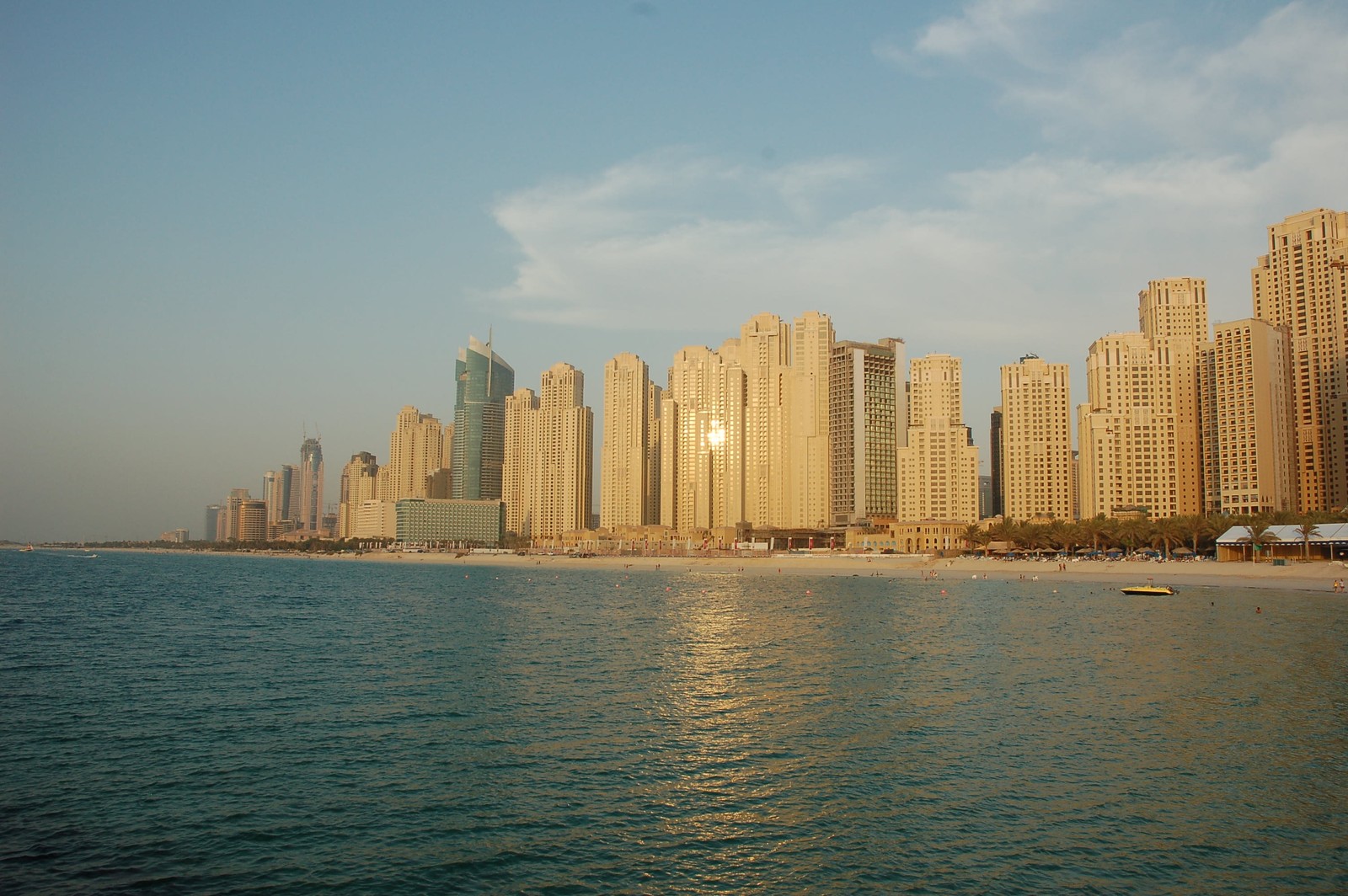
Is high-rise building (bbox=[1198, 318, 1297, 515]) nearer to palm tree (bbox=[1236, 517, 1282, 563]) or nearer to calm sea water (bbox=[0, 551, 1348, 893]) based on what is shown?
palm tree (bbox=[1236, 517, 1282, 563])

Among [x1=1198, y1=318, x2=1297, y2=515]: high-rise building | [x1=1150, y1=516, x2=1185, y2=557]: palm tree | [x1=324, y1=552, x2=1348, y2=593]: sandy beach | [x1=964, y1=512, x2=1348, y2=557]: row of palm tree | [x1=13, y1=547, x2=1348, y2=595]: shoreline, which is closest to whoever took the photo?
[x1=324, y1=552, x2=1348, y2=593]: sandy beach

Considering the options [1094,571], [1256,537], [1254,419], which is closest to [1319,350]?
[1254,419]

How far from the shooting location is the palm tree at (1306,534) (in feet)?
411

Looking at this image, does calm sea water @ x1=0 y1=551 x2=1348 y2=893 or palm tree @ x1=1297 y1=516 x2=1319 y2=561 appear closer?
calm sea water @ x1=0 y1=551 x2=1348 y2=893

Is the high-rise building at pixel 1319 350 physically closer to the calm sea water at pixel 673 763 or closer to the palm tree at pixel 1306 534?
the palm tree at pixel 1306 534

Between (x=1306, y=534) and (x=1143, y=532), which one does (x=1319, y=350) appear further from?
(x=1306, y=534)

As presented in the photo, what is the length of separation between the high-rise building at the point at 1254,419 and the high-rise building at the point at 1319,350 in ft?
12.3

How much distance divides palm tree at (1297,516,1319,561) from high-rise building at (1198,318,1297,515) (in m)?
43.6

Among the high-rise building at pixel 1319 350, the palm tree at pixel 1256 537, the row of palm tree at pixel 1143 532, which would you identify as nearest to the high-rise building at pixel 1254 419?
the high-rise building at pixel 1319 350

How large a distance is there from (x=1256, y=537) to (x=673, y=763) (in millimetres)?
129550

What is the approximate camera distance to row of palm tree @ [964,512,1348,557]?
450ft

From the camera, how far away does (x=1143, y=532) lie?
16100 cm

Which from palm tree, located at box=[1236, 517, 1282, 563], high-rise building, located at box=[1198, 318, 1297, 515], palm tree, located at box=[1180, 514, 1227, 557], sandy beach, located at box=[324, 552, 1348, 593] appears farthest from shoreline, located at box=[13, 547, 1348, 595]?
high-rise building, located at box=[1198, 318, 1297, 515]

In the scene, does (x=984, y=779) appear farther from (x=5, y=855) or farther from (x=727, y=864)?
(x=5, y=855)
